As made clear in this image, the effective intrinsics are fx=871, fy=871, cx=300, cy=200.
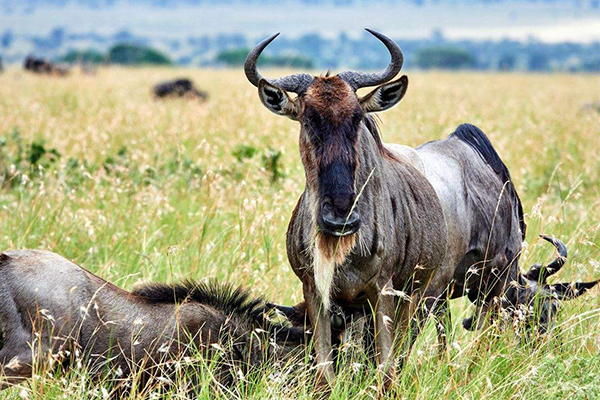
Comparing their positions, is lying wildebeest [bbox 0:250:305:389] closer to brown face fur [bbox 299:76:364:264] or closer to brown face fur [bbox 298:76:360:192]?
brown face fur [bbox 299:76:364:264]

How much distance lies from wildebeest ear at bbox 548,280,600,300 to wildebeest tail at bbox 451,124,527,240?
0.72 m

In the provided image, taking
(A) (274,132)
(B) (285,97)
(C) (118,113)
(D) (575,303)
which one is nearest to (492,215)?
(D) (575,303)

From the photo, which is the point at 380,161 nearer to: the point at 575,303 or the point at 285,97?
the point at 285,97

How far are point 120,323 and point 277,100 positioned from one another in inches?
59.6

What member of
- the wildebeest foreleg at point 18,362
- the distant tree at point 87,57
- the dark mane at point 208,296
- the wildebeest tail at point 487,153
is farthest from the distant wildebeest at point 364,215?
the distant tree at point 87,57

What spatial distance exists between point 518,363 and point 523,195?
4964 mm

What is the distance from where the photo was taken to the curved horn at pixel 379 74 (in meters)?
4.59

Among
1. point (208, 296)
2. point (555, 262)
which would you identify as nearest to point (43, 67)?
point (208, 296)

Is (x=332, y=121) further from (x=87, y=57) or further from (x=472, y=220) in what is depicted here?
(x=87, y=57)

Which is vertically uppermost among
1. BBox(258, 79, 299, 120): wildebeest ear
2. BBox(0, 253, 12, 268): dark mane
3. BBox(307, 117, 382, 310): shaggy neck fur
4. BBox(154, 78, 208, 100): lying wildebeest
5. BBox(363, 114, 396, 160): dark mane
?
BBox(258, 79, 299, 120): wildebeest ear

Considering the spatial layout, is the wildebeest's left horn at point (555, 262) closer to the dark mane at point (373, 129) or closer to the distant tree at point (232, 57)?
the dark mane at point (373, 129)

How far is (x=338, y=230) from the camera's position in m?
4.13

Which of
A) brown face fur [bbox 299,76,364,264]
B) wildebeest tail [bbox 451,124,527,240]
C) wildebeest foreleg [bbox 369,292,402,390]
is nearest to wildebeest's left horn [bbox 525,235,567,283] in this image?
wildebeest tail [bbox 451,124,527,240]

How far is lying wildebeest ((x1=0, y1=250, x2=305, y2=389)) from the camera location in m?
4.51
